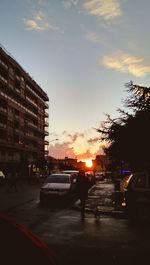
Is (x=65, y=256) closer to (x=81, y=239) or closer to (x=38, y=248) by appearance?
(x=81, y=239)

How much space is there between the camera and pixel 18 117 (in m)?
61.9

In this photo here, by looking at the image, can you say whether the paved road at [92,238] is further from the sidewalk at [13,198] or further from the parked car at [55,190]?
the parked car at [55,190]

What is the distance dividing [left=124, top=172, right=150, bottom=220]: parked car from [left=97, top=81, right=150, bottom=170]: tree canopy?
7654 mm

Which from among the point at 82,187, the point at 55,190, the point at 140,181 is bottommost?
the point at 55,190

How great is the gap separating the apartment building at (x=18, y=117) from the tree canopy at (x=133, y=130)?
3558cm

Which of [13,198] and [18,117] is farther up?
[18,117]

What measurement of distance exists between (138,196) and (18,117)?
54815 millimetres

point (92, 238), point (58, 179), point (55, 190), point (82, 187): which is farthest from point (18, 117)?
point (92, 238)

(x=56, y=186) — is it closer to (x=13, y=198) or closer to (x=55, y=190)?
(x=55, y=190)

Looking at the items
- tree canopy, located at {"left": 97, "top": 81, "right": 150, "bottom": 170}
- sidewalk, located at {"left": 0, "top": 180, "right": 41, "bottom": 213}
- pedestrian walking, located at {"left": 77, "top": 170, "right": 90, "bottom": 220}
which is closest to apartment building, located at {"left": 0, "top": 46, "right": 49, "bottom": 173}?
sidewalk, located at {"left": 0, "top": 180, "right": 41, "bottom": 213}

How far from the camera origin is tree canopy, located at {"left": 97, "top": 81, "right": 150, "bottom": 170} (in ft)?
54.3

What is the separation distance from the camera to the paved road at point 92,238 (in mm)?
5449

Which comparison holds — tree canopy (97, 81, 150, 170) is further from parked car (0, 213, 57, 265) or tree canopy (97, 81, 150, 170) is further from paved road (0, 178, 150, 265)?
parked car (0, 213, 57, 265)

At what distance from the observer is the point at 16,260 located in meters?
2.33
